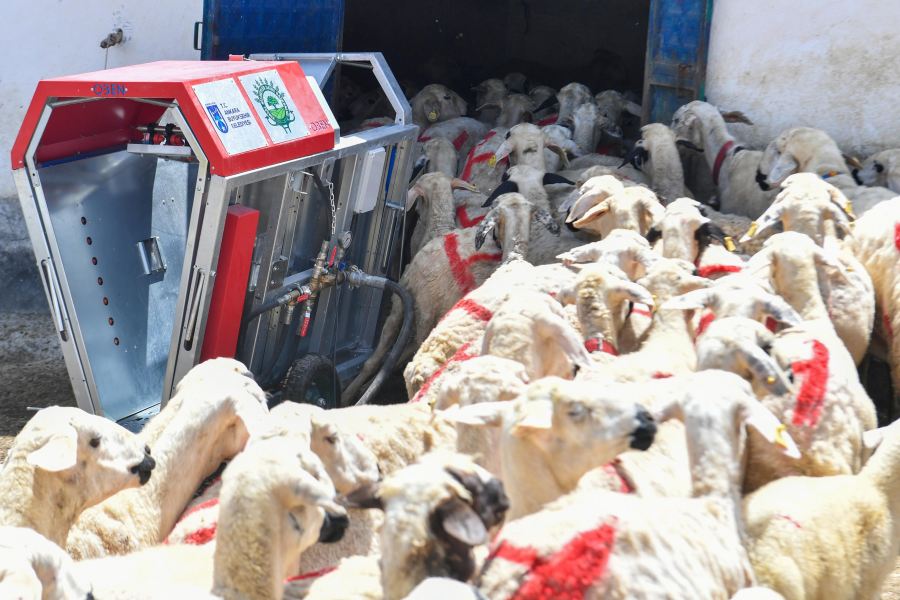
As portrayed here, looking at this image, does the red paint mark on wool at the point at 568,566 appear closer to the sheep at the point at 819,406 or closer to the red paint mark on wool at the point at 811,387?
the sheep at the point at 819,406

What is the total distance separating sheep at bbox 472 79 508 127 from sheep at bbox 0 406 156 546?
350 inches

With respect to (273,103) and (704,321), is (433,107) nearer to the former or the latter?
(273,103)

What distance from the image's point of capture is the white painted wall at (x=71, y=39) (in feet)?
30.7

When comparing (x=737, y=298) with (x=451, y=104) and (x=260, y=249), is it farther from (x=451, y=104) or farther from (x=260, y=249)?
(x=451, y=104)

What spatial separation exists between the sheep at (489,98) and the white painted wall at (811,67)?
355 cm

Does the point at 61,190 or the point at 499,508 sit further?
the point at 61,190

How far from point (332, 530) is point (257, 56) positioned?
19.4 ft

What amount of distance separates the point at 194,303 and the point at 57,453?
2.09 meters

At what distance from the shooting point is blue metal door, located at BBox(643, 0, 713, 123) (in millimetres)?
10172

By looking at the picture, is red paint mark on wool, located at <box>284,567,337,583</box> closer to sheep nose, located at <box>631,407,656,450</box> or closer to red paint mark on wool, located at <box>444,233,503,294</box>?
sheep nose, located at <box>631,407,656,450</box>

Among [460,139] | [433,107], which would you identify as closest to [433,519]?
[460,139]

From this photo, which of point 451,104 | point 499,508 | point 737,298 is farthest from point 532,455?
point 451,104

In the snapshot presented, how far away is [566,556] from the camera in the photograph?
374 cm

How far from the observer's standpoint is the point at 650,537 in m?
3.88
